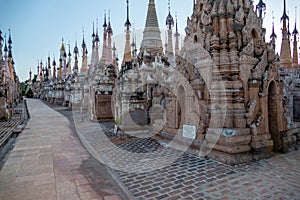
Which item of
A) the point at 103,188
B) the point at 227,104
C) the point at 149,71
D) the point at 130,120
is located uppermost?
the point at 149,71

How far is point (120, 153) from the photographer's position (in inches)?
257

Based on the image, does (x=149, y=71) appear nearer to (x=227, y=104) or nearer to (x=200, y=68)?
(x=200, y=68)

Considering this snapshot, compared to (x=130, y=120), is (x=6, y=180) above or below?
below

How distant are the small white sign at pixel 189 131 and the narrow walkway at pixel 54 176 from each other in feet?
9.18

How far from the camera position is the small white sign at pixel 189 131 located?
21.7 feet

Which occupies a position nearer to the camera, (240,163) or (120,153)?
(240,163)

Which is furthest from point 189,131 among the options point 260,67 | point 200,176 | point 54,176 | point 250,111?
point 54,176

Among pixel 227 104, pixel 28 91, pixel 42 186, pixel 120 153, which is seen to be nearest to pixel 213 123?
pixel 227 104

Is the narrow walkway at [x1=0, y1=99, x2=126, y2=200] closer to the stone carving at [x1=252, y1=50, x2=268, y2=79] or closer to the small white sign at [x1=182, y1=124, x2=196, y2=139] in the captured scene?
the small white sign at [x1=182, y1=124, x2=196, y2=139]

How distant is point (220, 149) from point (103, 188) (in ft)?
10.4

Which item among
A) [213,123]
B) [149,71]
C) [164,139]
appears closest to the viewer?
[213,123]

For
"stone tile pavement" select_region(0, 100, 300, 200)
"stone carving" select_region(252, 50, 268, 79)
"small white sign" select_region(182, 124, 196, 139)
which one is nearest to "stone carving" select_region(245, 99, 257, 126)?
"stone carving" select_region(252, 50, 268, 79)

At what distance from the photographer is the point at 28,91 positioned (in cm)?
7631

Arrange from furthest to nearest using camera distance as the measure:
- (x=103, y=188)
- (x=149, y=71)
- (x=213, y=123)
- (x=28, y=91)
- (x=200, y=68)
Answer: (x=28, y=91) < (x=149, y=71) < (x=200, y=68) < (x=213, y=123) < (x=103, y=188)
